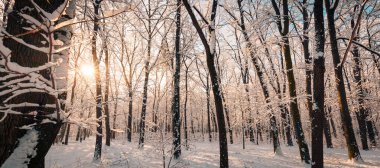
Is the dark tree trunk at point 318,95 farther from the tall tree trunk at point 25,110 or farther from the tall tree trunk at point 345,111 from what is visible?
the tall tree trunk at point 25,110

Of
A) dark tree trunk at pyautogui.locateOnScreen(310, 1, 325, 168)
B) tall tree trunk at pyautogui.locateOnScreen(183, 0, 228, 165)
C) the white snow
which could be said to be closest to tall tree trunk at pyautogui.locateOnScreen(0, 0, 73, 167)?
the white snow

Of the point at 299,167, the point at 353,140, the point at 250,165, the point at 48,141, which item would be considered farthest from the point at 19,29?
the point at 353,140

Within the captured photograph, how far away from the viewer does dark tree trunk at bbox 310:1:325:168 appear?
623 cm

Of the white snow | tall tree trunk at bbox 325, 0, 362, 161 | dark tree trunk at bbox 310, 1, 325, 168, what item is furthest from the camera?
tall tree trunk at bbox 325, 0, 362, 161

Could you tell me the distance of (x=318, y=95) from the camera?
20.5 feet

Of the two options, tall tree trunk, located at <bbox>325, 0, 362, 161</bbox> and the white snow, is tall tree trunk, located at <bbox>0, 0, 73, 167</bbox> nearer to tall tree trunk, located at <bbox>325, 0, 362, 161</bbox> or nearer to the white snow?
the white snow

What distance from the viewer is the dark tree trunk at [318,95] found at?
623 cm

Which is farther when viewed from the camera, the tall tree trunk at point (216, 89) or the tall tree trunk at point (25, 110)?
the tall tree trunk at point (216, 89)

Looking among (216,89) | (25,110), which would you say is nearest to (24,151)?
(25,110)

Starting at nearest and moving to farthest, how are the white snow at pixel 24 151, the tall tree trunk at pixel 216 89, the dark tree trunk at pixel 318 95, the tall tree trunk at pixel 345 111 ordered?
1. the white snow at pixel 24 151
2. the dark tree trunk at pixel 318 95
3. the tall tree trunk at pixel 216 89
4. the tall tree trunk at pixel 345 111

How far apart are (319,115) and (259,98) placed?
9.56 meters

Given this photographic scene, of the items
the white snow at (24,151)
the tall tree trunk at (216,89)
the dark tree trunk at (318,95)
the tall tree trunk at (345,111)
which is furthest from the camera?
the tall tree trunk at (345,111)

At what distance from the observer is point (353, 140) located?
34.2 feet

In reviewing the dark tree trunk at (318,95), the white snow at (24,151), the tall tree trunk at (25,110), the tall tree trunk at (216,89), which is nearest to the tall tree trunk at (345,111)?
the dark tree trunk at (318,95)
